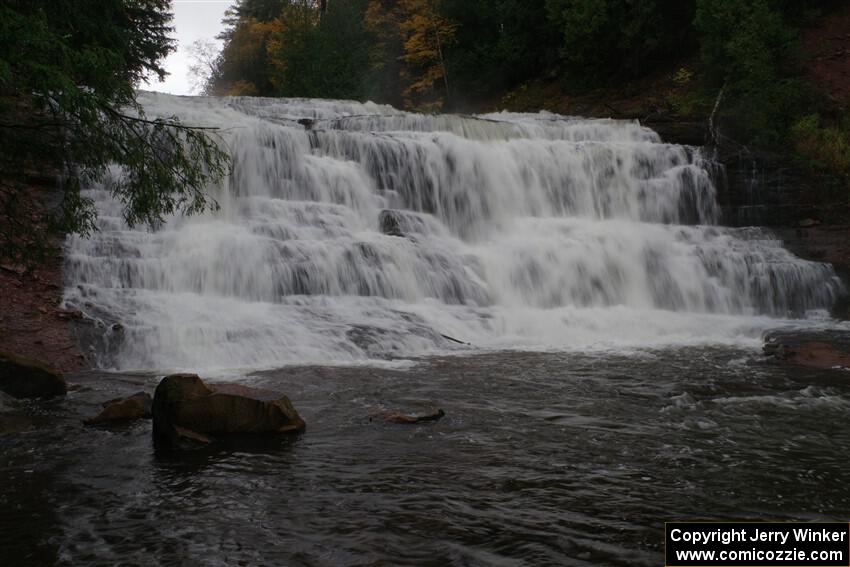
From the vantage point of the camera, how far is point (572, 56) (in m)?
32.0

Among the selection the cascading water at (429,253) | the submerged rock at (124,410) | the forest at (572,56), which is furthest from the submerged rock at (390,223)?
the forest at (572,56)

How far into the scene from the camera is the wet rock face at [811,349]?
11.2 m

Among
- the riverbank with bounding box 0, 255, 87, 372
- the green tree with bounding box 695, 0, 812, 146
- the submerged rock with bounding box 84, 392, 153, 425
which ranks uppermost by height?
the green tree with bounding box 695, 0, 812, 146

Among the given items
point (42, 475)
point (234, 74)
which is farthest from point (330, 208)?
point (234, 74)

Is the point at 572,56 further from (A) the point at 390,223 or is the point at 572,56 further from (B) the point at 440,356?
(B) the point at 440,356

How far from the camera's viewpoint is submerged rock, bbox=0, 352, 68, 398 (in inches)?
340

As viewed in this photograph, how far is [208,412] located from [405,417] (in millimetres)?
2070

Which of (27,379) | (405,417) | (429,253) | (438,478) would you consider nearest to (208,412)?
(405,417)

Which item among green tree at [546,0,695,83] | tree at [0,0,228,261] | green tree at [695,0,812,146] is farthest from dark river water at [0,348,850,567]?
green tree at [546,0,695,83]

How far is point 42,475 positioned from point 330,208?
1155cm

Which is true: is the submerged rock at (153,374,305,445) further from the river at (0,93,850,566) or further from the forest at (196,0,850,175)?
the forest at (196,0,850,175)

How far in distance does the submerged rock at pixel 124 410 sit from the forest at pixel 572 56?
19.5 m

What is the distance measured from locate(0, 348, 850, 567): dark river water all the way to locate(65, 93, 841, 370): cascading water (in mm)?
3754

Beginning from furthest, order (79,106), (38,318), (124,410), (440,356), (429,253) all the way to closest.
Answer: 1. (429,253)
2. (440,356)
3. (38,318)
4. (124,410)
5. (79,106)
